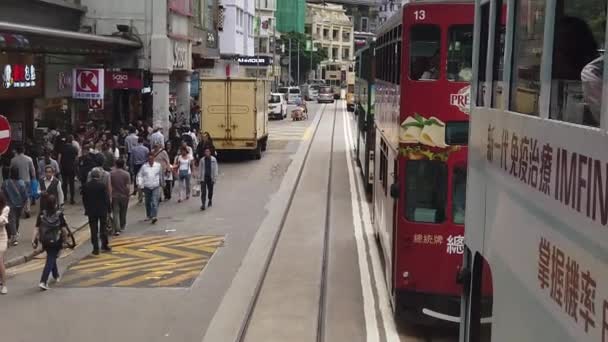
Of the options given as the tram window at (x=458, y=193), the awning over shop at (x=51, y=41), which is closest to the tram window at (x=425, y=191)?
the tram window at (x=458, y=193)

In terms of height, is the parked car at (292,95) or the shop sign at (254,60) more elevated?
the shop sign at (254,60)

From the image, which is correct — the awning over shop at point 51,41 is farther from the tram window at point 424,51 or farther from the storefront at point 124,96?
the tram window at point 424,51

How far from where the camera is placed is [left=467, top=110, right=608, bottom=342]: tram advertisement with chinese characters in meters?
2.54

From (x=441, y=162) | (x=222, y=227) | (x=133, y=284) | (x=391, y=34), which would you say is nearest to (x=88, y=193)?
(x=133, y=284)

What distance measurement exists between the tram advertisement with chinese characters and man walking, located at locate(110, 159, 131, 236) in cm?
1294

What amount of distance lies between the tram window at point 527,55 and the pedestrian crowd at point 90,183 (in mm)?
9117

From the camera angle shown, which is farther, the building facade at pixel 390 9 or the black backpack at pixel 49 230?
the black backpack at pixel 49 230

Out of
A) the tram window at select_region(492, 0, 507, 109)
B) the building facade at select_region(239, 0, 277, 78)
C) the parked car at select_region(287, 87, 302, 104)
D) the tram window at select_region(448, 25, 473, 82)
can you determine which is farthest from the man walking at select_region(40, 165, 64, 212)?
the building facade at select_region(239, 0, 277, 78)

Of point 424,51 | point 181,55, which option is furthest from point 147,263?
point 181,55

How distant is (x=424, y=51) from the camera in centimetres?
970

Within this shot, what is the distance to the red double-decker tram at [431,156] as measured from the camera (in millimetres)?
9344

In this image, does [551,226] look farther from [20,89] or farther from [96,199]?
[20,89]

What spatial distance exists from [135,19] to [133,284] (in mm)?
18166

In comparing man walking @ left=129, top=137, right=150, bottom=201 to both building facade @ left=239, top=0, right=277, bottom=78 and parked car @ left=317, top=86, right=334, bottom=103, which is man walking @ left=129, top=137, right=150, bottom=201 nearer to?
building facade @ left=239, top=0, right=277, bottom=78
